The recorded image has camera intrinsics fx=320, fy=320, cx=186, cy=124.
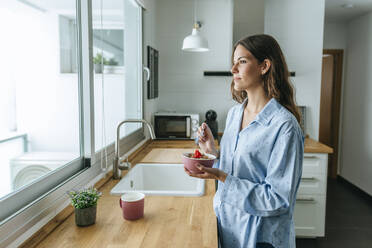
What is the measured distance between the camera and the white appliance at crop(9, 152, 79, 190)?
1192mm

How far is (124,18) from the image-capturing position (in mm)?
2750

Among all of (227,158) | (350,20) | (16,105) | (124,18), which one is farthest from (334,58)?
(16,105)

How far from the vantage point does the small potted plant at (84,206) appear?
46.2 inches

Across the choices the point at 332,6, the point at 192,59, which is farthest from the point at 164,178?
the point at 332,6

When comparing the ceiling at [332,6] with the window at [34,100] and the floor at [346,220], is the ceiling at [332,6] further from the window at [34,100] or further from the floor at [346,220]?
the floor at [346,220]

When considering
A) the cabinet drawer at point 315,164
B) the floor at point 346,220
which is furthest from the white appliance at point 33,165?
the floor at point 346,220

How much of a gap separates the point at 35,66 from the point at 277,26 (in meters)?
2.72

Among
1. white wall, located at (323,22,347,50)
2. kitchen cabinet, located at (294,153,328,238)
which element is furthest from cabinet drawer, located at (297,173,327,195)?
white wall, located at (323,22,347,50)

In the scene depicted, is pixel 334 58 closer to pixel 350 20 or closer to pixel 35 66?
pixel 350 20

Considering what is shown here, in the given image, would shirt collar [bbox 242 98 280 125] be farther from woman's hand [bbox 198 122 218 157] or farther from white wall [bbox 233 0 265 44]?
white wall [bbox 233 0 265 44]

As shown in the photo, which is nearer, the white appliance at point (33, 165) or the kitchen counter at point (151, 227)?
the kitchen counter at point (151, 227)

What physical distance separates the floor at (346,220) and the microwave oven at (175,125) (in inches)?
58.7

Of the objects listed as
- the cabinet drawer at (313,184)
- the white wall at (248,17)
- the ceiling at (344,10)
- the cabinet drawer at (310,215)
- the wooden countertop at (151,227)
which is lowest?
the cabinet drawer at (310,215)

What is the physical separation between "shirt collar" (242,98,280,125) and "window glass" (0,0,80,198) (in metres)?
0.89
